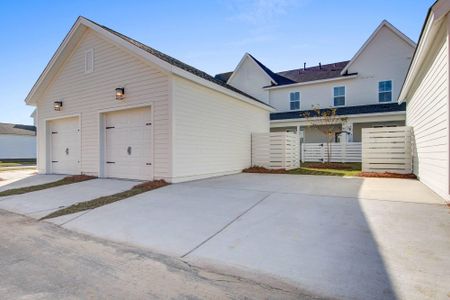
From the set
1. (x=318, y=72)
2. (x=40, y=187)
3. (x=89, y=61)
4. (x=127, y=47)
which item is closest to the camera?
(x=40, y=187)

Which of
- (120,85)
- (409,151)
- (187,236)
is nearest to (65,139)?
(120,85)

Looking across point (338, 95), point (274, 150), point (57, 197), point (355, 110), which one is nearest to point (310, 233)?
point (57, 197)

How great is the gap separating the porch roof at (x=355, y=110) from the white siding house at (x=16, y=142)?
998 inches

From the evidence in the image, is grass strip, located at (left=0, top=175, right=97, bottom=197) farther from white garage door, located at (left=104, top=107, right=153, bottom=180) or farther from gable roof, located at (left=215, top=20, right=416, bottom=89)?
gable roof, located at (left=215, top=20, right=416, bottom=89)

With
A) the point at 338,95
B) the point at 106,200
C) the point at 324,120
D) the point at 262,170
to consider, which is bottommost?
the point at 106,200

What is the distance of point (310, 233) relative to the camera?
3.53 m

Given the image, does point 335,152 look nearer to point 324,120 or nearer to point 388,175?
point 324,120

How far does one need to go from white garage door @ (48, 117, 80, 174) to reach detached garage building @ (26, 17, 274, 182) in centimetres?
4

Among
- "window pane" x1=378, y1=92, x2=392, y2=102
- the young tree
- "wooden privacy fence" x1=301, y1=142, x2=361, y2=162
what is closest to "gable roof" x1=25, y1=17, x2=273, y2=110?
the young tree

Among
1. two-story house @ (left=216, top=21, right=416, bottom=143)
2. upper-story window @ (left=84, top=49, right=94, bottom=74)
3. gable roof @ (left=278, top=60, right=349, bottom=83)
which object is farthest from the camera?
gable roof @ (left=278, top=60, right=349, bottom=83)

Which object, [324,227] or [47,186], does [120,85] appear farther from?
[324,227]

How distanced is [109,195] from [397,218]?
588 cm

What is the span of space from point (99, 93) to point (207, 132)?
159 inches

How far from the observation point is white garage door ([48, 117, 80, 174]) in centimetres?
1010
